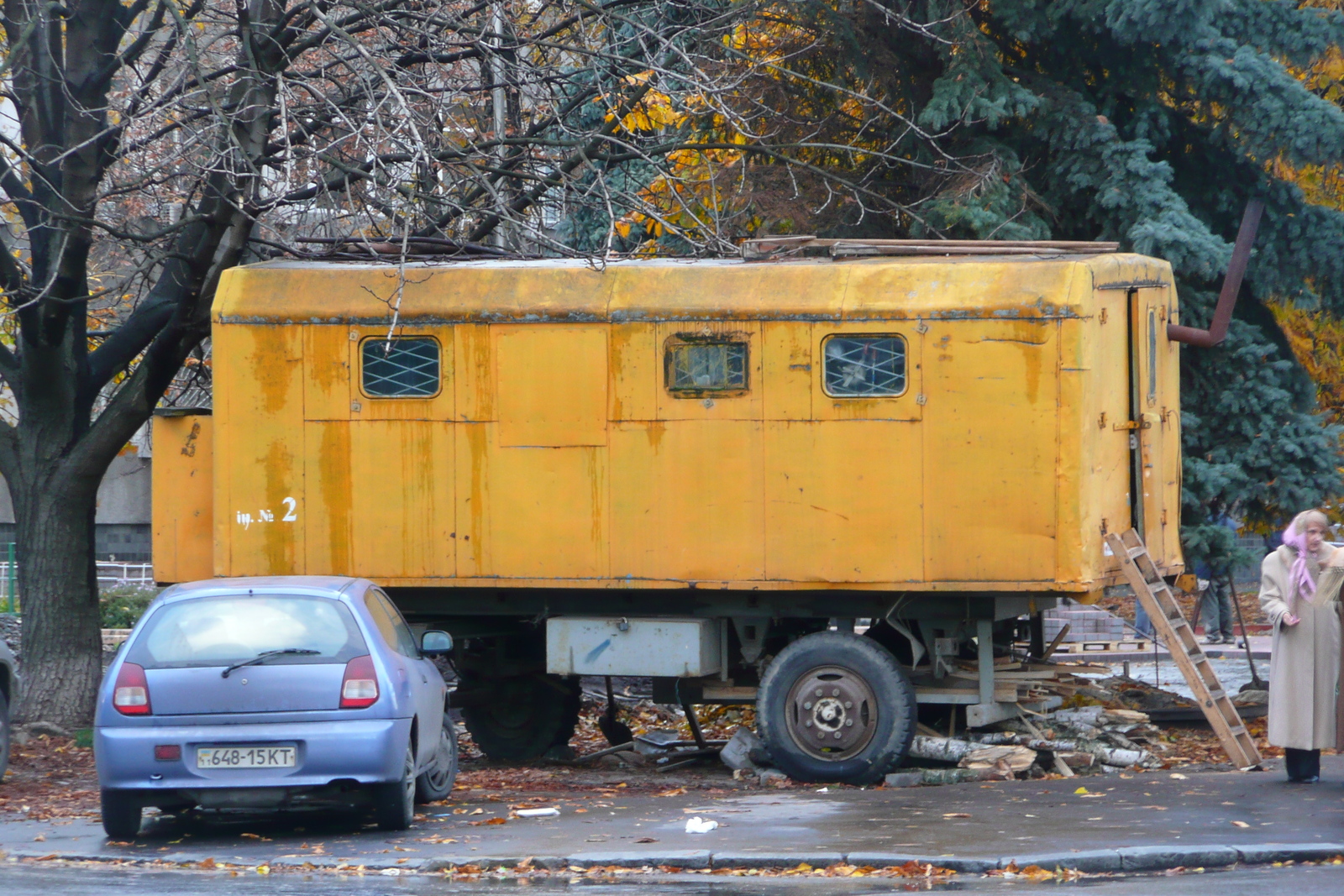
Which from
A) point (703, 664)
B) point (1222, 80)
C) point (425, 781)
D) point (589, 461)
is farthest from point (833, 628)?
point (1222, 80)

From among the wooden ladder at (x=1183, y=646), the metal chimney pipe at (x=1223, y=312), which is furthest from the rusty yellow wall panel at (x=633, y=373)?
the metal chimney pipe at (x=1223, y=312)

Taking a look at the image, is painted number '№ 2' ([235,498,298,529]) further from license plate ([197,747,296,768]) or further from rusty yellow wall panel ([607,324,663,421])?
license plate ([197,747,296,768])

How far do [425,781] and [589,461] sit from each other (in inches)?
98.8

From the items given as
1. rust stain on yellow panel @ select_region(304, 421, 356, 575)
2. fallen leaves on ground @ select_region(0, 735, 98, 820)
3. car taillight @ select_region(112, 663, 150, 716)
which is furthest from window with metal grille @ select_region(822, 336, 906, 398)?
fallen leaves on ground @ select_region(0, 735, 98, 820)

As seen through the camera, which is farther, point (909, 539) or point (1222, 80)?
point (1222, 80)

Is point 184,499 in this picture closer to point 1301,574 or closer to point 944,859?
point 944,859

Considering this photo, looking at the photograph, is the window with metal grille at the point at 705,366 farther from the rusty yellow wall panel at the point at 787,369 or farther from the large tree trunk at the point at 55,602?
the large tree trunk at the point at 55,602

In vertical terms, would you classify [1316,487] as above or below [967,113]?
below

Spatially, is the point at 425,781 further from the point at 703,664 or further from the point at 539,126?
the point at 539,126

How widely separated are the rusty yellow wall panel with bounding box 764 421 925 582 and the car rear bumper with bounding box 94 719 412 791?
11.3ft

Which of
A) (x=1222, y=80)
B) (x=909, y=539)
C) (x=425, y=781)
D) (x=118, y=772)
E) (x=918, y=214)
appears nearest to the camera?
(x=118, y=772)

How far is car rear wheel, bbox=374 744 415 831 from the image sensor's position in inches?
357

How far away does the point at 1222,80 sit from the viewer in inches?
537

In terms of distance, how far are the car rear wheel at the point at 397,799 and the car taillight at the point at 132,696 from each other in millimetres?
1266
